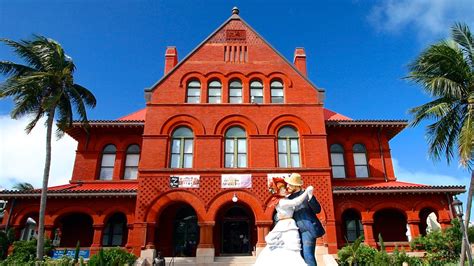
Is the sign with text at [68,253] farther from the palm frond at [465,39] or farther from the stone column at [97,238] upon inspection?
the palm frond at [465,39]

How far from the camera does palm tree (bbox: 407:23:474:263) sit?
1443 centimetres

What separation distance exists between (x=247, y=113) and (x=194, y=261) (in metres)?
8.02

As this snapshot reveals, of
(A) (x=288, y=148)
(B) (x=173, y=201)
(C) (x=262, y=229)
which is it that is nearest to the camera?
(C) (x=262, y=229)

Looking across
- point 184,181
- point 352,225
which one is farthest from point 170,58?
point 352,225

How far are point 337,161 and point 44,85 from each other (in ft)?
52.0

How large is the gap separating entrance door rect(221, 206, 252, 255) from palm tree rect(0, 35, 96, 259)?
28.4ft

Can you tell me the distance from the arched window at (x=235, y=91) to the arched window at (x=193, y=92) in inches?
71.5

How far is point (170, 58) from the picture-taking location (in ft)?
74.6

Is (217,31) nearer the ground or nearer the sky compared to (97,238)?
nearer the sky

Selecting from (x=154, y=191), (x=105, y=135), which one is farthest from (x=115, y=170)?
(x=154, y=191)

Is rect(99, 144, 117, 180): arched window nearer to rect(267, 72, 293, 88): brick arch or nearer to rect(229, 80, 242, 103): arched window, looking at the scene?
rect(229, 80, 242, 103): arched window

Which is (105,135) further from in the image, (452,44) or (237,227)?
(452,44)

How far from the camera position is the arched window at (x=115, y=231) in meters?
18.8

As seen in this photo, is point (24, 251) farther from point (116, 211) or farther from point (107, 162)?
point (107, 162)
